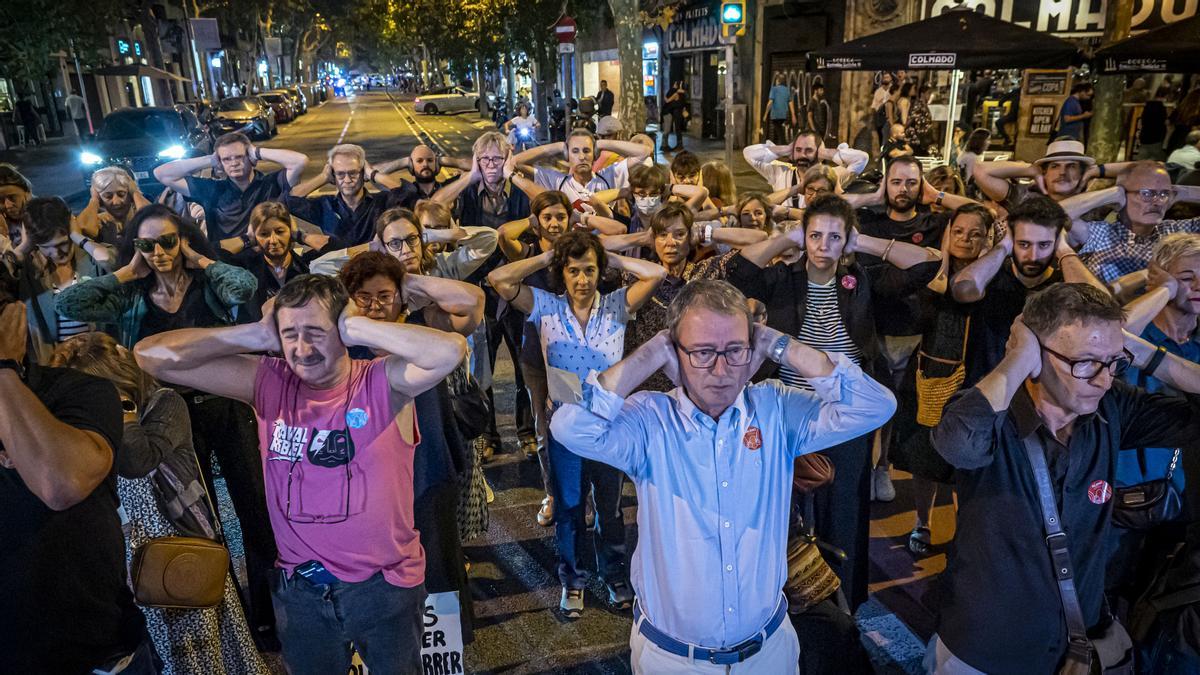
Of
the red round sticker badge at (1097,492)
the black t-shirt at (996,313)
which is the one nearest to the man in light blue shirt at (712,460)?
the red round sticker badge at (1097,492)

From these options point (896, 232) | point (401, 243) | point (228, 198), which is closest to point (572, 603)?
point (401, 243)

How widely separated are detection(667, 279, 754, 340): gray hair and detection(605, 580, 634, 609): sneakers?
84.5 inches

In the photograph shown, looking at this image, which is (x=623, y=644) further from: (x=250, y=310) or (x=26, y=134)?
(x=26, y=134)

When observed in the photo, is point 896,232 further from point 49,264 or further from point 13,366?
point 49,264

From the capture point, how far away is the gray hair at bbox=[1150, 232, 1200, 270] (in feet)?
11.3

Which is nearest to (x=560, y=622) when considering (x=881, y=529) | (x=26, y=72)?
(x=881, y=529)

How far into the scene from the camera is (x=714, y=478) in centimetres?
256

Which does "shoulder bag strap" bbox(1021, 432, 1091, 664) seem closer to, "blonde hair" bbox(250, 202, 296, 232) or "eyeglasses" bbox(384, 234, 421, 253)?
"eyeglasses" bbox(384, 234, 421, 253)

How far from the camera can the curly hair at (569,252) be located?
434cm

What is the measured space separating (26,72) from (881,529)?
27972 mm

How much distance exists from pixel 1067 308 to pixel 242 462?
3682mm

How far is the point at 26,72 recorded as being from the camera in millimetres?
23859

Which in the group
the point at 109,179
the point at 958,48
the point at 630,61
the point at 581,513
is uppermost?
the point at 630,61

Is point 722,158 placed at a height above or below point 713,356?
below
